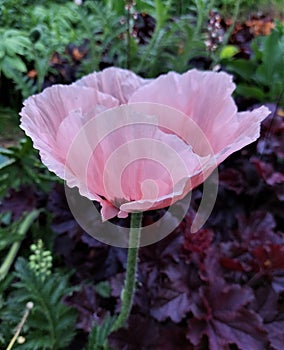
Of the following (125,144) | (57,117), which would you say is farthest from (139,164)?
(57,117)

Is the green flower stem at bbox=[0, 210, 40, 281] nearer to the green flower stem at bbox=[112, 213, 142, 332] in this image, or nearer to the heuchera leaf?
the green flower stem at bbox=[112, 213, 142, 332]

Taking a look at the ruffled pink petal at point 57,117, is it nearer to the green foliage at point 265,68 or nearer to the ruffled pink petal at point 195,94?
the ruffled pink petal at point 195,94

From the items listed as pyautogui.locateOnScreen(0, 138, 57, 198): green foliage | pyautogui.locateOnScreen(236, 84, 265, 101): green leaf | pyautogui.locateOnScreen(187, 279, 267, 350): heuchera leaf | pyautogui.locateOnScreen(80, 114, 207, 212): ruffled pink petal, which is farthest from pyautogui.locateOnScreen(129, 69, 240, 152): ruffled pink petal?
pyautogui.locateOnScreen(236, 84, 265, 101): green leaf

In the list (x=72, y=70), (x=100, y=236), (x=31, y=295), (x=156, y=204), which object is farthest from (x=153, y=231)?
(x=72, y=70)

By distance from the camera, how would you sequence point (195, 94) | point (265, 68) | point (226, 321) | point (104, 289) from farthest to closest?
point (265, 68)
point (104, 289)
point (226, 321)
point (195, 94)

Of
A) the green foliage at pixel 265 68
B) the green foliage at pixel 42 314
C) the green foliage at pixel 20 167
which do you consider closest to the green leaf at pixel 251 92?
the green foliage at pixel 265 68

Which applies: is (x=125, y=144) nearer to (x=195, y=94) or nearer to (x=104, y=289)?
(x=195, y=94)
